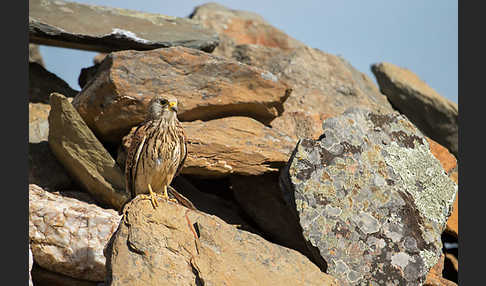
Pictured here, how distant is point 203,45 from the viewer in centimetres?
793

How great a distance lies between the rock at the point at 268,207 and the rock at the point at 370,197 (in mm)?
573

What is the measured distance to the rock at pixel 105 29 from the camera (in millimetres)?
7531

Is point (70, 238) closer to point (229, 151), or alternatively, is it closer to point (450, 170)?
point (229, 151)

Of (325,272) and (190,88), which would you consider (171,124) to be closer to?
(190,88)

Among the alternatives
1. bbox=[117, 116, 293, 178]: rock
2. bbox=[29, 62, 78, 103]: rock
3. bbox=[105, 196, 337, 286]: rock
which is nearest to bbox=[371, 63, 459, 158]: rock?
bbox=[117, 116, 293, 178]: rock

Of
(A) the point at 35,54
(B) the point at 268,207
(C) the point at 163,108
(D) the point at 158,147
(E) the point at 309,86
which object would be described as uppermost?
(C) the point at 163,108

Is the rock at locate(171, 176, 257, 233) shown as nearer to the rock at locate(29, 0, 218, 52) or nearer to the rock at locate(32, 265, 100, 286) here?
the rock at locate(32, 265, 100, 286)

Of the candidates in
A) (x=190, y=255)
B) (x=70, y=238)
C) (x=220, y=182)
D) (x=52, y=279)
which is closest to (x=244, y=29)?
(x=220, y=182)

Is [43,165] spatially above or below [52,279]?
above

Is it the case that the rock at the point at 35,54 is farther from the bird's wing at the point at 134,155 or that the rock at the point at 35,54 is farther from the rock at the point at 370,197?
the rock at the point at 370,197

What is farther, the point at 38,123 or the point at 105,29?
the point at 105,29

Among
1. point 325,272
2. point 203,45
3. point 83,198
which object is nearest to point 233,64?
point 203,45

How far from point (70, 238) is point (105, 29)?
3.28 m

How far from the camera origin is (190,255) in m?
4.48
